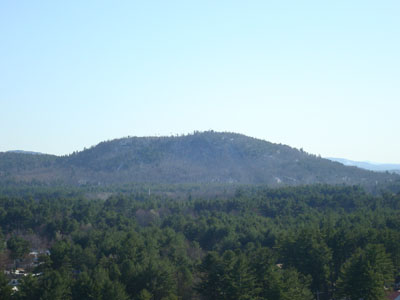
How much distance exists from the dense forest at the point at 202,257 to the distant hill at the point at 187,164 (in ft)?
233

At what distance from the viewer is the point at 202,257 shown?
39406 millimetres

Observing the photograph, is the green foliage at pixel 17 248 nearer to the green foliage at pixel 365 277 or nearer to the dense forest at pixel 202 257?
the dense forest at pixel 202 257

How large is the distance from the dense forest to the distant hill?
71.1 metres

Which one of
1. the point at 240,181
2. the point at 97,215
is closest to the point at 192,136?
the point at 240,181

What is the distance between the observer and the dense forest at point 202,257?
26.2 metres

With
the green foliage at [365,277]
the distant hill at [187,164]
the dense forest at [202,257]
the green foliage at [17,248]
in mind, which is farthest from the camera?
the distant hill at [187,164]

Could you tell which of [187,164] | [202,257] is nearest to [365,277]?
[202,257]

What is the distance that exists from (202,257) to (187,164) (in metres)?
116

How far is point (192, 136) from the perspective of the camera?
180000 mm

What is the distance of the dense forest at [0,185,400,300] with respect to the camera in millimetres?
26250

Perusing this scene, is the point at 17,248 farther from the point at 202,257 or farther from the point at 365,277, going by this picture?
the point at 365,277

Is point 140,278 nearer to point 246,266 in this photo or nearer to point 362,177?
point 246,266

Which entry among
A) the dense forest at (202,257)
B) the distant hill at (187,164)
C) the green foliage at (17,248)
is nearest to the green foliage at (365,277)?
the dense forest at (202,257)

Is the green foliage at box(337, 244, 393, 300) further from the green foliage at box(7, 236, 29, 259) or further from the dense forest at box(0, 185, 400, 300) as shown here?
the green foliage at box(7, 236, 29, 259)
